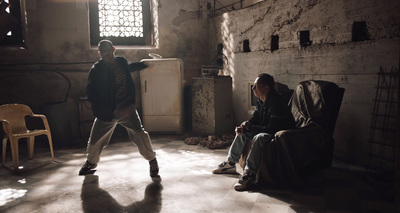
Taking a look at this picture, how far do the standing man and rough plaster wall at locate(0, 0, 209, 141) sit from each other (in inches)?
122

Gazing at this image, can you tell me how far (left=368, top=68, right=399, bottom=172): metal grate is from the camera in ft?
12.7

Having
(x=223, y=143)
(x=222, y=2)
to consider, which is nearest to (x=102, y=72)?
(x=223, y=143)

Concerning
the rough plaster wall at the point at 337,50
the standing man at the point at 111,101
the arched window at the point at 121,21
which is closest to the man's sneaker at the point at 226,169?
the standing man at the point at 111,101

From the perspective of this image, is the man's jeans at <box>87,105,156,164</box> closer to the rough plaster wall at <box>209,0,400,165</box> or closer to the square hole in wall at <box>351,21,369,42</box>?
the rough plaster wall at <box>209,0,400,165</box>

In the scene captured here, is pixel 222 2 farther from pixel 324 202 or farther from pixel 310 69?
pixel 324 202

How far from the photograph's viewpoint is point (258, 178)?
366cm

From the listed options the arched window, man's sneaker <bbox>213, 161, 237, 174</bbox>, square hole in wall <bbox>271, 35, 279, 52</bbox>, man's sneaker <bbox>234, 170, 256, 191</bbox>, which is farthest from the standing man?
the arched window

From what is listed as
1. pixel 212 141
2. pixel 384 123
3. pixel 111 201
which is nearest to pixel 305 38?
pixel 384 123

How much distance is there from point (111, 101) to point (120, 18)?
3.94 meters

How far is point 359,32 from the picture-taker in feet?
14.2

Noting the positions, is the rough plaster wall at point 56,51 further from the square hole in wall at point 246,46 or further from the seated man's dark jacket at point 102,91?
the seated man's dark jacket at point 102,91

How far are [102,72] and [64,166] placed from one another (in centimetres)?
170

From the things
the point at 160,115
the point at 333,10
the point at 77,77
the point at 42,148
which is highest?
the point at 333,10

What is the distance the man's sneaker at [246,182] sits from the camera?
3.63 metres
